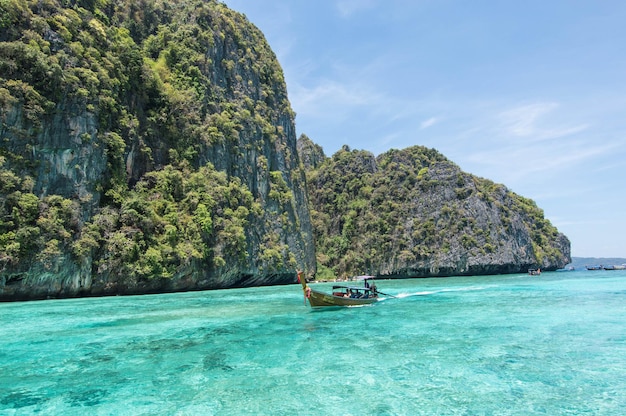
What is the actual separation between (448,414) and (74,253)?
97.1ft

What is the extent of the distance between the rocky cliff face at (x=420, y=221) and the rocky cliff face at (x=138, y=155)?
20.0 meters

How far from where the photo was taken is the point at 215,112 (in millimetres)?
50594

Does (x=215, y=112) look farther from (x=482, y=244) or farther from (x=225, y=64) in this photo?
(x=482, y=244)

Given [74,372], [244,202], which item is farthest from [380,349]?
[244,202]

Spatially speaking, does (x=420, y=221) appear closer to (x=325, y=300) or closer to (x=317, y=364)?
(x=325, y=300)

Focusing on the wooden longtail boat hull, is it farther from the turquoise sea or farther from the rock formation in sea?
the rock formation in sea

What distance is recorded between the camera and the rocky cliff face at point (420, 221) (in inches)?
2788

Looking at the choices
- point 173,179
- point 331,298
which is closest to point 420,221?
point 173,179

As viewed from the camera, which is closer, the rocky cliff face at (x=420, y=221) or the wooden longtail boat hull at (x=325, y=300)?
the wooden longtail boat hull at (x=325, y=300)

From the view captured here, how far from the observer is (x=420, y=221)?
75.0 meters

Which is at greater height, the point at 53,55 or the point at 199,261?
the point at 53,55

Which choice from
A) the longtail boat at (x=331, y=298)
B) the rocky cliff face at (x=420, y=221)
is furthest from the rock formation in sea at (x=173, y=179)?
the longtail boat at (x=331, y=298)

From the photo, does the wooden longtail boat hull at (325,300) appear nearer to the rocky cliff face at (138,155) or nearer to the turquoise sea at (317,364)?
the turquoise sea at (317,364)

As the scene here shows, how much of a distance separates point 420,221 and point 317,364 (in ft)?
218
